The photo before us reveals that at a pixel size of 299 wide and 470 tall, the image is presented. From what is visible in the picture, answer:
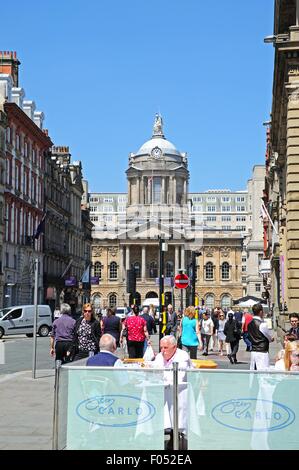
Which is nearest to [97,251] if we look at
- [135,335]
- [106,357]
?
[135,335]

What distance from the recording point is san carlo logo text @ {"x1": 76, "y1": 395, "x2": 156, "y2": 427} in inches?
324

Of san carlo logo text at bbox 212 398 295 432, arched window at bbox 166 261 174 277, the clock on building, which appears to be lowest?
san carlo logo text at bbox 212 398 295 432

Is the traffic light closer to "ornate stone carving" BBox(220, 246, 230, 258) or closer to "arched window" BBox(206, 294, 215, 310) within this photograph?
"arched window" BBox(206, 294, 215, 310)

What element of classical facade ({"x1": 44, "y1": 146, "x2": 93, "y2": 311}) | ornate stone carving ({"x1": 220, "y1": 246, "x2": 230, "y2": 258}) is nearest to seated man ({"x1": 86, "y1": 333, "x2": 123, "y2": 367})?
classical facade ({"x1": 44, "y1": 146, "x2": 93, "y2": 311})

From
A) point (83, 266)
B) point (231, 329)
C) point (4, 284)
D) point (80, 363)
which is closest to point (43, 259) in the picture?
point (4, 284)

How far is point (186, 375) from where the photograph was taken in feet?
27.4

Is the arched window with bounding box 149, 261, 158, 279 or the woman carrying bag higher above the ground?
the arched window with bounding box 149, 261, 158, 279

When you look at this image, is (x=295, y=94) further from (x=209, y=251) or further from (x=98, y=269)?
(x=209, y=251)

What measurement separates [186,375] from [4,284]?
45598 mm

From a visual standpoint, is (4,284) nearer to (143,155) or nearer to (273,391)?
(273,391)

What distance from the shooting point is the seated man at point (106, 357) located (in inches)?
362

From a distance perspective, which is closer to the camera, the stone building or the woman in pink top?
the woman in pink top

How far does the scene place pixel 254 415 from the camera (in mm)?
8055

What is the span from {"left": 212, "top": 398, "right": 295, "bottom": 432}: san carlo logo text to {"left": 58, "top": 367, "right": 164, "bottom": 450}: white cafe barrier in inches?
26.8
